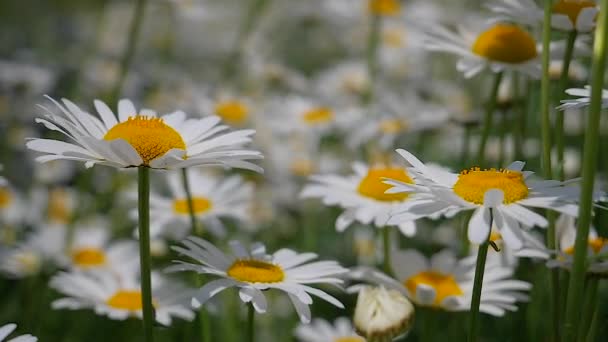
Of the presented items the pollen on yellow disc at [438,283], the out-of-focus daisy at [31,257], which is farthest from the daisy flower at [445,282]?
the out-of-focus daisy at [31,257]

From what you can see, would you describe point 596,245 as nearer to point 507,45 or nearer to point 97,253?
point 507,45

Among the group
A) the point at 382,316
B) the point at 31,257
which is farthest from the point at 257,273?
the point at 31,257

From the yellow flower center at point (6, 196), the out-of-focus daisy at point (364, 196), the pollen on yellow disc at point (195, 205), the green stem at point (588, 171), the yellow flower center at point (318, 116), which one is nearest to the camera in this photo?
the green stem at point (588, 171)

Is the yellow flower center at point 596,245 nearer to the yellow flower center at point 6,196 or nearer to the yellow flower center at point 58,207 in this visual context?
the yellow flower center at point 58,207

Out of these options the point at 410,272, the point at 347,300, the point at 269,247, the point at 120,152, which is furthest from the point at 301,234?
the point at 120,152

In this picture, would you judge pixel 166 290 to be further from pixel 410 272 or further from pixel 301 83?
pixel 301 83

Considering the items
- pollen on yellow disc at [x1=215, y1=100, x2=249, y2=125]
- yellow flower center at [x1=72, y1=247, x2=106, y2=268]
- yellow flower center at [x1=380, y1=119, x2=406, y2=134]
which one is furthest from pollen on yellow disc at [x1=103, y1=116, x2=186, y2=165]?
pollen on yellow disc at [x1=215, y1=100, x2=249, y2=125]
